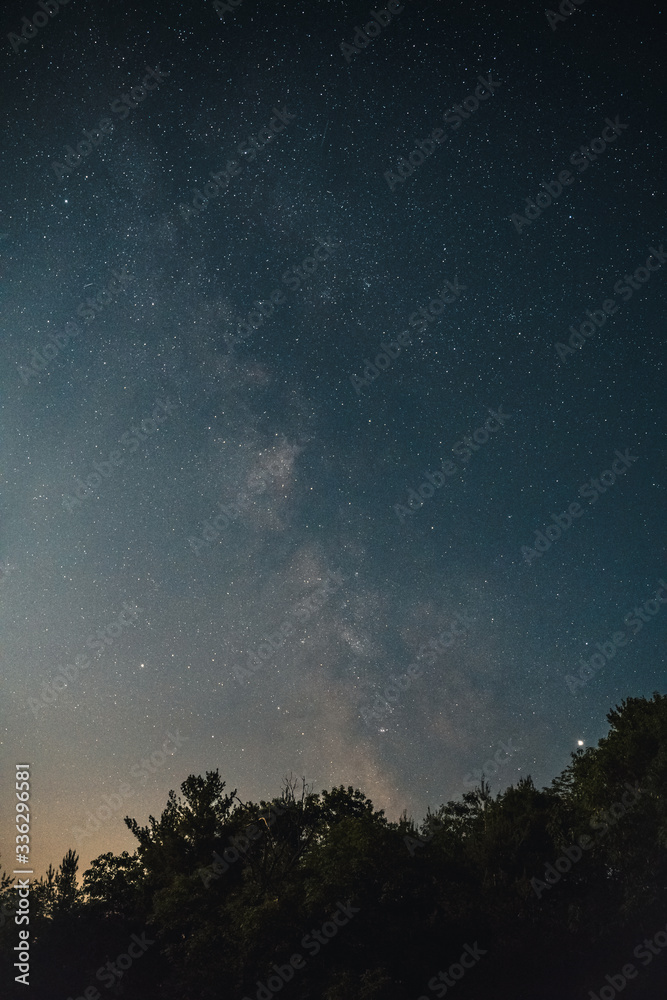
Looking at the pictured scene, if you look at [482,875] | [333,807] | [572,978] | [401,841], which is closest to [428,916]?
[401,841]

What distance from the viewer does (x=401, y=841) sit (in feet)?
100

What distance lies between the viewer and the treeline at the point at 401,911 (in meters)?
28.4

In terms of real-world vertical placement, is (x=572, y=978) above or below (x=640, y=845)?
below

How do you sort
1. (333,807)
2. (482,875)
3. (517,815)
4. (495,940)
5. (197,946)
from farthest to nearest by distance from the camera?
1. (333,807)
2. (517,815)
3. (482,875)
4. (495,940)
5. (197,946)

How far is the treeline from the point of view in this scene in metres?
28.4

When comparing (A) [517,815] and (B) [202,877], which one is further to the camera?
(A) [517,815]

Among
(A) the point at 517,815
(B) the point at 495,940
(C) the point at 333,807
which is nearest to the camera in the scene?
(B) the point at 495,940

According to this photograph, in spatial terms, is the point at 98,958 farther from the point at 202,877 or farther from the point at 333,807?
the point at 333,807

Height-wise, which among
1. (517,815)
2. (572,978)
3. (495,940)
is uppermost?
(517,815)

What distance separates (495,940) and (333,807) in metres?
14.1

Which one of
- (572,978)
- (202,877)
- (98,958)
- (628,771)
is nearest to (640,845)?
(628,771)

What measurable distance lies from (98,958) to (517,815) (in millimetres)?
21652

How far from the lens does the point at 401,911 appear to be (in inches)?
1161

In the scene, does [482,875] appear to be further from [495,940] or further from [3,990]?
[3,990]
